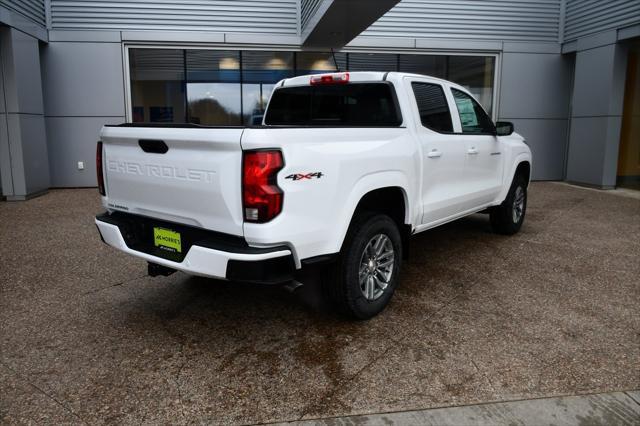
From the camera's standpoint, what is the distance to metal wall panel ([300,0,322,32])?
32.5ft

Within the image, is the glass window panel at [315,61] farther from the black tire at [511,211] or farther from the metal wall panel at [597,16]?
the black tire at [511,211]

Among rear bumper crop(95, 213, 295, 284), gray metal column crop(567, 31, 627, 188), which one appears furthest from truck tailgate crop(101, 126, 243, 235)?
gray metal column crop(567, 31, 627, 188)

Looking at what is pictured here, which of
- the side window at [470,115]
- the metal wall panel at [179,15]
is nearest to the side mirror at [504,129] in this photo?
the side window at [470,115]

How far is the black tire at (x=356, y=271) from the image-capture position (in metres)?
3.71

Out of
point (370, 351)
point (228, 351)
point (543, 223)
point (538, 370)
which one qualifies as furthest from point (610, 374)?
point (543, 223)

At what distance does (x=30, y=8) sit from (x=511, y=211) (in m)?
10.3

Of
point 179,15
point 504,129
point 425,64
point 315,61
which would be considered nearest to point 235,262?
point 504,129

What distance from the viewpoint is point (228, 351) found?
3545 millimetres

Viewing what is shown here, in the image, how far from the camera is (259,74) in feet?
41.3

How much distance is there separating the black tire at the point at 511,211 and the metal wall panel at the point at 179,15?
7.52 metres

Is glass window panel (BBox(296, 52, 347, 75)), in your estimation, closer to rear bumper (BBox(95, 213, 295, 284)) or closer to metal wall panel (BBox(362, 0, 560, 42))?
metal wall panel (BBox(362, 0, 560, 42))

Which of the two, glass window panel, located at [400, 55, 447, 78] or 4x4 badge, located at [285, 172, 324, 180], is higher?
glass window panel, located at [400, 55, 447, 78]

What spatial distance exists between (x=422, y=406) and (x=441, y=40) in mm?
11657

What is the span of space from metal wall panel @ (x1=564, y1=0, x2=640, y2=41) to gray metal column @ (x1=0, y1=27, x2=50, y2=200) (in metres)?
12.7
